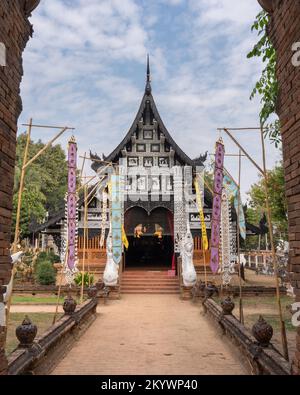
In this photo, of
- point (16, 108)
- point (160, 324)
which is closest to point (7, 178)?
point (16, 108)

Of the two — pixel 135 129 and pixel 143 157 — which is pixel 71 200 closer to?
pixel 143 157

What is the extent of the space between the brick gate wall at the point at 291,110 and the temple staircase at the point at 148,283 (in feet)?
44.9

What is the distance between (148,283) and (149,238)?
28.3ft

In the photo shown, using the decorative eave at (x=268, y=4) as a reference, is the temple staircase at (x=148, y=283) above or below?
below

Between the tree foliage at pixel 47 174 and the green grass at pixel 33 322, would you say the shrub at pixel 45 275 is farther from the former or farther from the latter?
the tree foliage at pixel 47 174

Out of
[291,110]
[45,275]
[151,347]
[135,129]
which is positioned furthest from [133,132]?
[291,110]

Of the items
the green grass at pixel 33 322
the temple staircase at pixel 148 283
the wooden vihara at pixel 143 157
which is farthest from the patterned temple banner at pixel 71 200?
the wooden vihara at pixel 143 157

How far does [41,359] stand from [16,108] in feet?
12.6

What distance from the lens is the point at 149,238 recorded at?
26359 millimetres

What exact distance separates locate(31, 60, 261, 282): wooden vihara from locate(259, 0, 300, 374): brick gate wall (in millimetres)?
15495

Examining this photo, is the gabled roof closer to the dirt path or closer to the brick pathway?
the dirt path

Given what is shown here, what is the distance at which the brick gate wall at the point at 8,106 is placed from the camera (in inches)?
147

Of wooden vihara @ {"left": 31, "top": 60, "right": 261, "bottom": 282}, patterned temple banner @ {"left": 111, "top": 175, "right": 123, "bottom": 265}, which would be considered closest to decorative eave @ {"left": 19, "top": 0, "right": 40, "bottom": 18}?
patterned temple banner @ {"left": 111, "top": 175, "right": 123, "bottom": 265}

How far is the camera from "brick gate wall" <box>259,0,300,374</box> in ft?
11.9
